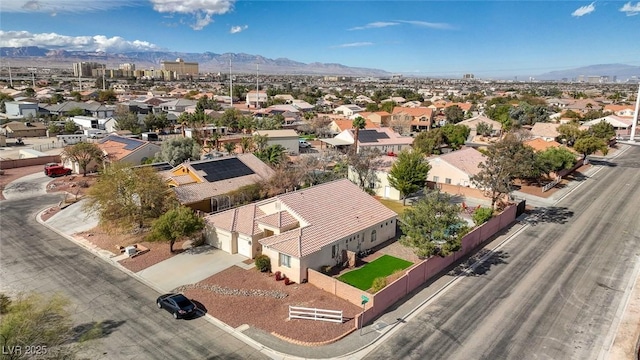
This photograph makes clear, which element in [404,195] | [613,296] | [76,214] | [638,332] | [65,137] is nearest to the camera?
[638,332]

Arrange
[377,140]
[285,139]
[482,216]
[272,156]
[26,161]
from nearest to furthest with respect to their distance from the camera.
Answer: [482,216] < [272,156] < [26,161] < [285,139] < [377,140]

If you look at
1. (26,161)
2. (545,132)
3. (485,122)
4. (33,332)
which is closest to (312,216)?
(33,332)

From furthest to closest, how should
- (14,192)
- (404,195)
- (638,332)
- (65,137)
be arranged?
(65,137) → (14,192) → (404,195) → (638,332)

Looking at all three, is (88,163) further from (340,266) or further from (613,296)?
(613,296)

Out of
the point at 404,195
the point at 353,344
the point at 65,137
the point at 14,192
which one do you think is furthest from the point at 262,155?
the point at 65,137

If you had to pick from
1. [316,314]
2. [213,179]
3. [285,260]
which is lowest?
[316,314]

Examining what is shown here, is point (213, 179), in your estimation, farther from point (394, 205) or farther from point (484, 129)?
point (484, 129)

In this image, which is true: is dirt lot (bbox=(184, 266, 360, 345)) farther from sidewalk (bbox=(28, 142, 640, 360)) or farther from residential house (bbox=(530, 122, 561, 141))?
residential house (bbox=(530, 122, 561, 141))
